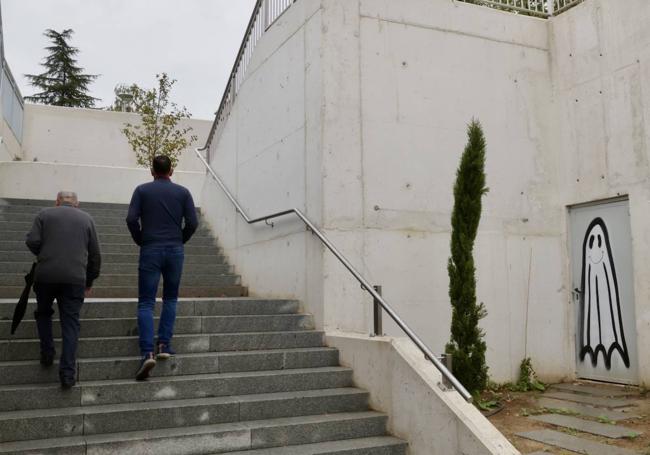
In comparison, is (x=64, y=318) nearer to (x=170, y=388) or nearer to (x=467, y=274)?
(x=170, y=388)

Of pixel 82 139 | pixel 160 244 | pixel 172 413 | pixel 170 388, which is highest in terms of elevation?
pixel 82 139

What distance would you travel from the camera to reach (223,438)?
4.53 m

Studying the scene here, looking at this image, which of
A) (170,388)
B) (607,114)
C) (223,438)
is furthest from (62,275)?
(607,114)

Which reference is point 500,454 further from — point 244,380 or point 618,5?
point 618,5

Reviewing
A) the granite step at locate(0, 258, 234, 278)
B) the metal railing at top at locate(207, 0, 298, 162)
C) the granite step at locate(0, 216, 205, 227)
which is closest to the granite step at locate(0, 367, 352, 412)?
the granite step at locate(0, 258, 234, 278)

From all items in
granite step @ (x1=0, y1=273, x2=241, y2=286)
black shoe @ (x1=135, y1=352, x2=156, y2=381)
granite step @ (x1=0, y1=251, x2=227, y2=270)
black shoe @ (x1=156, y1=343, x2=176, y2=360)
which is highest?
granite step @ (x1=0, y1=251, x2=227, y2=270)

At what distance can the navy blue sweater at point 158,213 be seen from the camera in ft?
17.1

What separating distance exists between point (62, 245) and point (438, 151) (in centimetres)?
464

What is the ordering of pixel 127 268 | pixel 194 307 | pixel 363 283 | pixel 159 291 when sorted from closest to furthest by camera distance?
pixel 363 283, pixel 194 307, pixel 159 291, pixel 127 268

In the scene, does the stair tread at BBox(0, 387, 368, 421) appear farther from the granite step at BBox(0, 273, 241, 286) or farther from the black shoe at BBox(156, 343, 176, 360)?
the granite step at BBox(0, 273, 241, 286)

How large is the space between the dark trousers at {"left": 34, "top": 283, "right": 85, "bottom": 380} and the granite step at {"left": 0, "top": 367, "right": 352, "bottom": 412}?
19 cm

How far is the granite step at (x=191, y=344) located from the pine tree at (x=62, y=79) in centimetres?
2712

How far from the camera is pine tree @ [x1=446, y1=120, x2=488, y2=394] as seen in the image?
6.79m

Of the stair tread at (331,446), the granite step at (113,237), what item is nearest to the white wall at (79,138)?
the granite step at (113,237)
